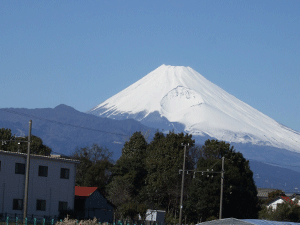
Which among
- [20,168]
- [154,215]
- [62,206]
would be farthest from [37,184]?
[154,215]

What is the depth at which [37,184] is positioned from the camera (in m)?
55.0

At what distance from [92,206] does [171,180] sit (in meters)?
15.6

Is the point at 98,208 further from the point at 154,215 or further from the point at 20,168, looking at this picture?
the point at 20,168

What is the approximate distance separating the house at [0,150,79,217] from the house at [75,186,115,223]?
488 cm

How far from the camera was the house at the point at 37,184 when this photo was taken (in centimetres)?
5153

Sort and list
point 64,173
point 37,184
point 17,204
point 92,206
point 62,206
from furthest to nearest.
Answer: point 92,206 → point 64,173 → point 62,206 → point 37,184 → point 17,204

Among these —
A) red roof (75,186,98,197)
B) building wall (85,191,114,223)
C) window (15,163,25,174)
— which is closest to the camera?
window (15,163,25,174)

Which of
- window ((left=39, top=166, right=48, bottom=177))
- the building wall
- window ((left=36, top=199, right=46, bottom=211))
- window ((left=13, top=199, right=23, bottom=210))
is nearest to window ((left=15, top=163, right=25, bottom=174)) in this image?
window ((left=39, top=166, right=48, bottom=177))

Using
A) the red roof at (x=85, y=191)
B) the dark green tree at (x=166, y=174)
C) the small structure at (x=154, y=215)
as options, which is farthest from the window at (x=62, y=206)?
the dark green tree at (x=166, y=174)

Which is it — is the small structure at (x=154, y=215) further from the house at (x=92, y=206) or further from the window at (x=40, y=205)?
the window at (x=40, y=205)

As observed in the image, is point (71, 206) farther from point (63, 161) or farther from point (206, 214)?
point (206, 214)

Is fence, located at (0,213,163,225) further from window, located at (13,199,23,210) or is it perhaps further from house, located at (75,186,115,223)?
house, located at (75,186,115,223)

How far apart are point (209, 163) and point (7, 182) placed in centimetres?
2967

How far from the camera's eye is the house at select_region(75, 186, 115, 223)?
62.9 meters
